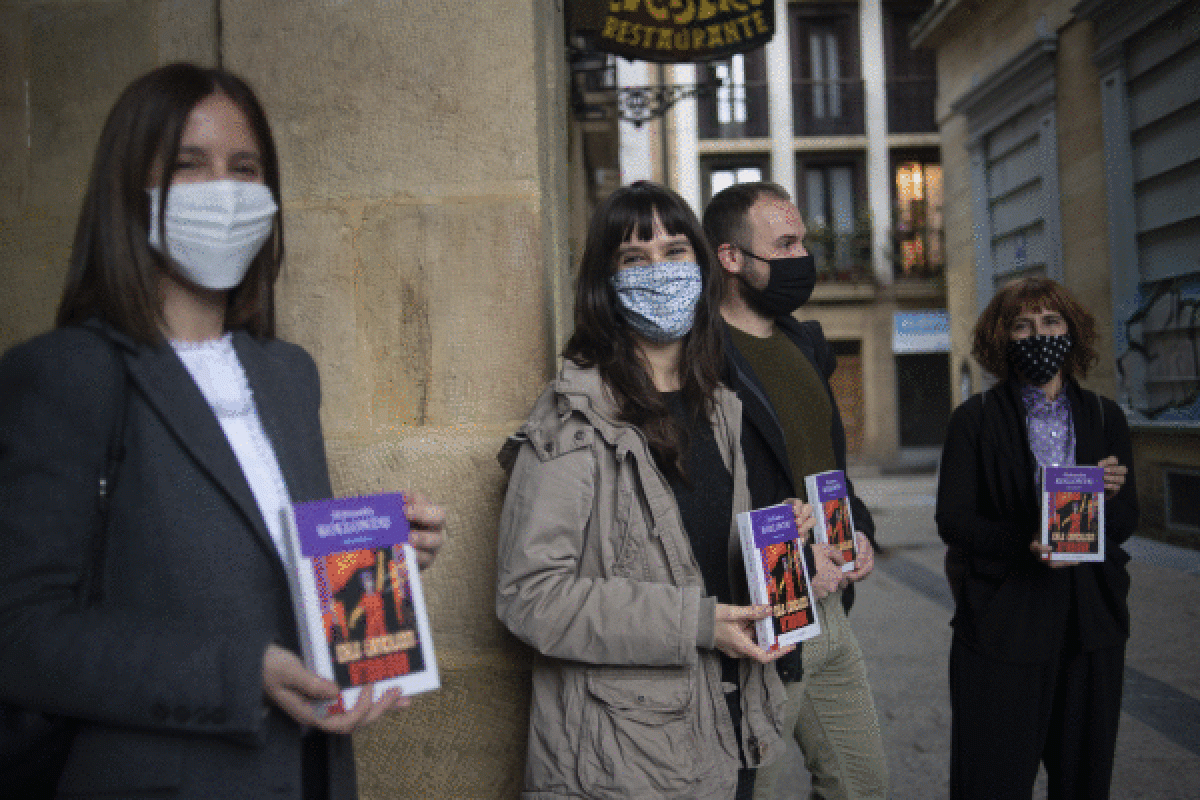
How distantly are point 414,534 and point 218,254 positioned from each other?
1.71 ft

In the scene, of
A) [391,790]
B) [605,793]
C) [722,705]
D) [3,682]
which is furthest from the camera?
[391,790]

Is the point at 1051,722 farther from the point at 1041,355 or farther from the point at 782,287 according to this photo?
the point at 782,287

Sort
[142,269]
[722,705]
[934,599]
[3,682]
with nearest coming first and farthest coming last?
[3,682] < [142,269] < [722,705] < [934,599]

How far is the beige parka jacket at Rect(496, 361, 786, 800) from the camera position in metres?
1.78

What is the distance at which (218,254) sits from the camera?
1377mm

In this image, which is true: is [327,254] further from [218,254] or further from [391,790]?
[391,790]

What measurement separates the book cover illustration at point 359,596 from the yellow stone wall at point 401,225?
0.97 metres

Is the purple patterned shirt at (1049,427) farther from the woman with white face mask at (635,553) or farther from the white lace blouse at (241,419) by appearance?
the white lace blouse at (241,419)

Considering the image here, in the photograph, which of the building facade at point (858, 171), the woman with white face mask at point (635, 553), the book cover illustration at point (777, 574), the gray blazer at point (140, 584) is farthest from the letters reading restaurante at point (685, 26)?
the building facade at point (858, 171)

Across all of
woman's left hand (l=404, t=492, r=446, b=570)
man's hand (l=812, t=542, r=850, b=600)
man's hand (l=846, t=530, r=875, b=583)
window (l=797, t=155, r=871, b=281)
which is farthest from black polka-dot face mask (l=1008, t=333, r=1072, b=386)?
window (l=797, t=155, r=871, b=281)

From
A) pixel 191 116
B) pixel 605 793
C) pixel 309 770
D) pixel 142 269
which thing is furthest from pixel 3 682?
pixel 605 793

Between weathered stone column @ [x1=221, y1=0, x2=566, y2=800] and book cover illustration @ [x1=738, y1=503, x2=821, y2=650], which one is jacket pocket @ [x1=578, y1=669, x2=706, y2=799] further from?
weathered stone column @ [x1=221, y1=0, x2=566, y2=800]

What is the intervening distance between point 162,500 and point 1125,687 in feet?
16.2

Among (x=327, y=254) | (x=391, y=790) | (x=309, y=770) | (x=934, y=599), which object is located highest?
(x=327, y=254)
